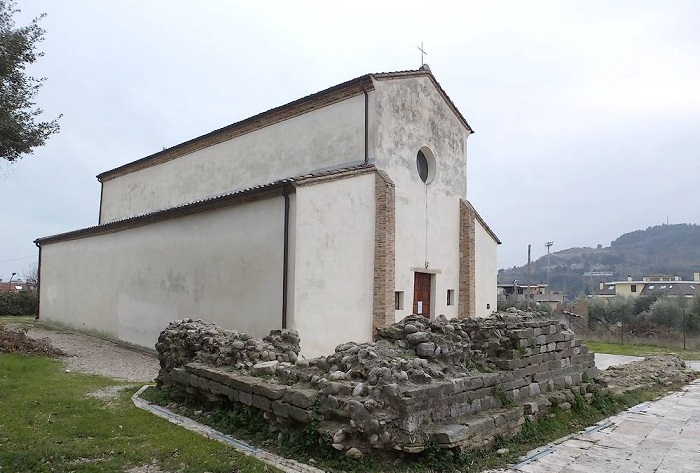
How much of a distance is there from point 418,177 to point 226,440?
10740mm

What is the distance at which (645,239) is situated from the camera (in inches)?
6363

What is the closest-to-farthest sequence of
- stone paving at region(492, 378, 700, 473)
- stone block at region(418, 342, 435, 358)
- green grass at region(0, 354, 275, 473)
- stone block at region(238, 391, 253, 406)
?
green grass at region(0, 354, 275, 473), stone paving at region(492, 378, 700, 473), stone block at region(238, 391, 253, 406), stone block at region(418, 342, 435, 358)

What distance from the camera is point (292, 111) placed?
1594cm

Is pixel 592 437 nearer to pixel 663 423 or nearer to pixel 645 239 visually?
pixel 663 423

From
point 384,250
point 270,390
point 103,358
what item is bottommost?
point 103,358

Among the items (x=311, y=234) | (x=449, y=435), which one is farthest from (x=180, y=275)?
(x=449, y=435)

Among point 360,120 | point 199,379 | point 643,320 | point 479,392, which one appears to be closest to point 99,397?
point 199,379

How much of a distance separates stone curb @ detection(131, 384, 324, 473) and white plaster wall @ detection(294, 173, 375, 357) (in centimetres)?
369

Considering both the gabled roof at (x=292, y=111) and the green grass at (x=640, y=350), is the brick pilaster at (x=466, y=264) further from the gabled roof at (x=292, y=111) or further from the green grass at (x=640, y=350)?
the green grass at (x=640, y=350)

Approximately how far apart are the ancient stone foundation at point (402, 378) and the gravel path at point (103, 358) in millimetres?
2731

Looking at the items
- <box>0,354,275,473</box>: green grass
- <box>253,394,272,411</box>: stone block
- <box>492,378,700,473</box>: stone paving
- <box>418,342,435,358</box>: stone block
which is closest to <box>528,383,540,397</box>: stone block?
<box>492,378,700,473</box>: stone paving

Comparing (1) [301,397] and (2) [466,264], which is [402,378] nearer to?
(1) [301,397]

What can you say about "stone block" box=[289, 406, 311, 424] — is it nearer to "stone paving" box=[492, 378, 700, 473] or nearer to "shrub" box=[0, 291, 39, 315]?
"stone paving" box=[492, 378, 700, 473]

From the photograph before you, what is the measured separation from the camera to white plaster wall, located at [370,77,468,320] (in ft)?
47.2
